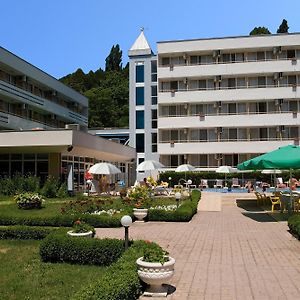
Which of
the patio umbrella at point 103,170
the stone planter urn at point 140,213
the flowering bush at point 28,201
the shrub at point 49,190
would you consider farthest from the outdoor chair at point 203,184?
the stone planter urn at point 140,213

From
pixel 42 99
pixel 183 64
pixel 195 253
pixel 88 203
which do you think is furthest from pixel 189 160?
pixel 195 253

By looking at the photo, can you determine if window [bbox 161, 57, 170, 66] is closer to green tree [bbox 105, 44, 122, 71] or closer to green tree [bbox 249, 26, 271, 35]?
green tree [bbox 249, 26, 271, 35]

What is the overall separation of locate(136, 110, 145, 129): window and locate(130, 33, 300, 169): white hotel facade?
20.3 ft

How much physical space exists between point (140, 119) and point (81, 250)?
46958 millimetres

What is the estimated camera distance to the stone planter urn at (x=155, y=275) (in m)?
6.74

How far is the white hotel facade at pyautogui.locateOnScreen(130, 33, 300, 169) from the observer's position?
47.6 metres

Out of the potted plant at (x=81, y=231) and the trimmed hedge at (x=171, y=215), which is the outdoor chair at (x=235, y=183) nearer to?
the trimmed hedge at (x=171, y=215)

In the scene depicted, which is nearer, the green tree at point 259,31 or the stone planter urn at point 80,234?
the stone planter urn at point 80,234

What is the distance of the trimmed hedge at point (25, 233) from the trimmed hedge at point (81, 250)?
9.75 feet

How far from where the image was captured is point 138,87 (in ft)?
184

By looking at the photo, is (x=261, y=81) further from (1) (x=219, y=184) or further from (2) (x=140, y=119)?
(2) (x=140, y=119)

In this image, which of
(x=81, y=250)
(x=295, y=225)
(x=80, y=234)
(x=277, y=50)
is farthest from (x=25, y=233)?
(x=277, y=50)

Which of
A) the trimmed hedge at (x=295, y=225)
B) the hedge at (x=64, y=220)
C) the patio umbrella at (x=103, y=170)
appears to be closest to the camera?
the trimmed hedge at (x=295, y=225)

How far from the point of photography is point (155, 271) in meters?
6.75
